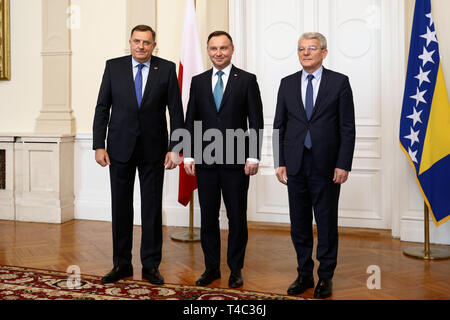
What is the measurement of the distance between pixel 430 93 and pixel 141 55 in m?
2.37

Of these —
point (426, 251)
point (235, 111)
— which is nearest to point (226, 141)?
point (235, 111)

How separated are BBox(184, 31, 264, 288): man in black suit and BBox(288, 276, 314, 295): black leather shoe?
1.16 feet

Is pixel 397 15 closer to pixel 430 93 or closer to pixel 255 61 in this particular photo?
pixel 430 93

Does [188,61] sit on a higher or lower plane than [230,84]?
higher

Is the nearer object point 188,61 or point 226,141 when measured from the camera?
point 226,141

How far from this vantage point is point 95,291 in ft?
10.4

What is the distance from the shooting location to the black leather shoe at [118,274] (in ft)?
11.0

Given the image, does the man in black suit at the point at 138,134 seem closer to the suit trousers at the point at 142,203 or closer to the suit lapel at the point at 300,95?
the suit trousers at the point at 142,203

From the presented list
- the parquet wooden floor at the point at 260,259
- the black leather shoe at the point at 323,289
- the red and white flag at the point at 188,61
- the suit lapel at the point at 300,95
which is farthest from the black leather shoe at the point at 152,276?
the red and white flag at the point at 188,61

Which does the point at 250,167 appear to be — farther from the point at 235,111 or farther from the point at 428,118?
the point at 428,118

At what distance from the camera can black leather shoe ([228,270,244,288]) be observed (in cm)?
327

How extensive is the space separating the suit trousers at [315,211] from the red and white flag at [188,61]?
72.2 inches

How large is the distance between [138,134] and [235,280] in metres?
1.12

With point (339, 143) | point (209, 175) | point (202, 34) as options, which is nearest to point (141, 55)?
point (209, 175)
